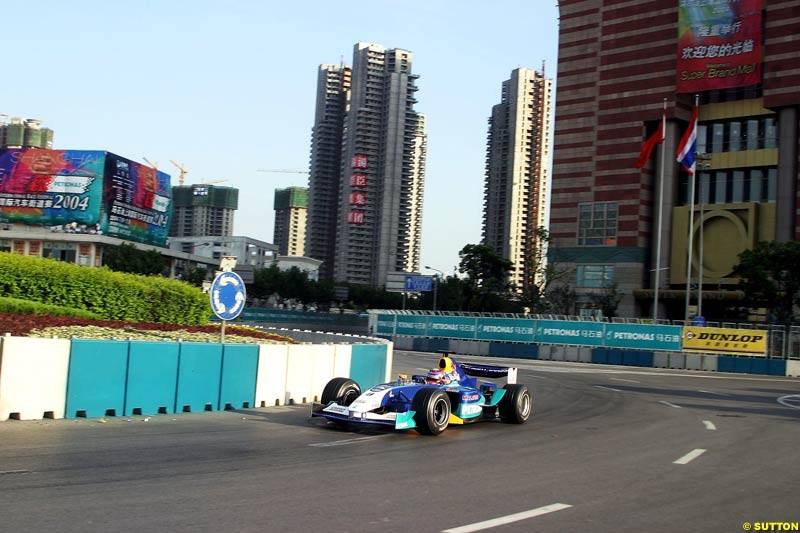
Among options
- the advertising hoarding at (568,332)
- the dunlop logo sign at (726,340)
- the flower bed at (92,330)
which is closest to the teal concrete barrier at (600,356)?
the advertising hoarding at (568,332)

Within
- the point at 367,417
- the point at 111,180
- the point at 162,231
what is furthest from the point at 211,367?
the point at 162,231

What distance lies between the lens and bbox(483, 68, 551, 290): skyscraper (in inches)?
7313

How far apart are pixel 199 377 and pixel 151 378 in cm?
114

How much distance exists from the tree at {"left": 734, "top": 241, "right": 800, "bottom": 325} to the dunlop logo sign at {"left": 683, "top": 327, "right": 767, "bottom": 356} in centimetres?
1574

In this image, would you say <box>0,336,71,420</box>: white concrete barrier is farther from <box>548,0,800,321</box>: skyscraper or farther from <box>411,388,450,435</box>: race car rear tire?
<box>548,0,800,321</box>: skyscraper

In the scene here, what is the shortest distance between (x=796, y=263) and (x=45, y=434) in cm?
5521

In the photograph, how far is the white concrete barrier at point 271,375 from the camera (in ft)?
53.7

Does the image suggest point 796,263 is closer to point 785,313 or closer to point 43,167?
point 785,313

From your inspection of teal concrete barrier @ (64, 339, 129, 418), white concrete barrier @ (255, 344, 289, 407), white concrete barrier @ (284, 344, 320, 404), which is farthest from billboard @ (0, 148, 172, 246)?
teal concrete barrier @ (64, 339, 129, 418)

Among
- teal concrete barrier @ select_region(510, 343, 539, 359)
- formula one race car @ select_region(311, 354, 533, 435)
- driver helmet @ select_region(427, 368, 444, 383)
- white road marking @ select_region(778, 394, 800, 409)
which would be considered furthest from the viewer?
teal concrete barrier @ select_region(510, 343, 539, 359)

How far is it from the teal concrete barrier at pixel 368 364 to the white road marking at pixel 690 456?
355 inches

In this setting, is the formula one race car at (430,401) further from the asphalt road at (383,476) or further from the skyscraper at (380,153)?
the skyscraper at (380,153)

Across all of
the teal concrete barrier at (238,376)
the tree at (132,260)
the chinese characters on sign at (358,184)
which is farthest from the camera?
the chinese characters on sign at (358,184)

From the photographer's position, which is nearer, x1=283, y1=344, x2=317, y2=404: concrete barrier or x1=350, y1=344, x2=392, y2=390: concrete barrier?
x1=283, y1=344, x2=317, y2=404: concrete barrier
